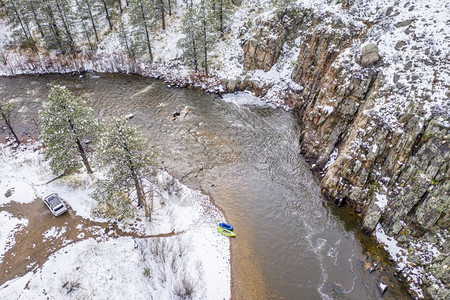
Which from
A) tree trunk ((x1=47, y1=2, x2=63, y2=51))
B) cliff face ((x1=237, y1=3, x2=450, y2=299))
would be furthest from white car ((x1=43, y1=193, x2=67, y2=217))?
tree trunk ((x1=47, y1=2, x2=63, y2=51))

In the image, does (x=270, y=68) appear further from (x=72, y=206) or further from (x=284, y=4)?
(x=72, y=206)

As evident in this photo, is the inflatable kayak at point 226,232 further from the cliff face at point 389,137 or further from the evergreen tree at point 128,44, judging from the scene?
the evergreen tree at point 128,44

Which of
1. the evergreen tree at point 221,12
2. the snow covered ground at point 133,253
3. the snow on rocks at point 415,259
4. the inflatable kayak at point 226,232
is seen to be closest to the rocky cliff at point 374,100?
the snow on rocks at point 415,259

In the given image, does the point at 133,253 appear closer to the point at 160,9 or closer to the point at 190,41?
the point at 190,41

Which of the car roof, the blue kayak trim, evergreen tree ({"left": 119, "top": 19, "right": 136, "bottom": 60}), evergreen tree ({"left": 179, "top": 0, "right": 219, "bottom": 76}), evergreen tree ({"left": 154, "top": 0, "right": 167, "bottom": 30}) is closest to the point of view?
the blue kayak trim

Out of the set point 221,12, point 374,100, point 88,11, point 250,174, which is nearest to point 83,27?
point 88,11

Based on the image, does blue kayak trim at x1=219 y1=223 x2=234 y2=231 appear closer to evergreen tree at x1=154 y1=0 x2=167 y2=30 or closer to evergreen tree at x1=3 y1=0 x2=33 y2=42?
evergreen tree at x1=154 y1=0 x2=167 y2=30
